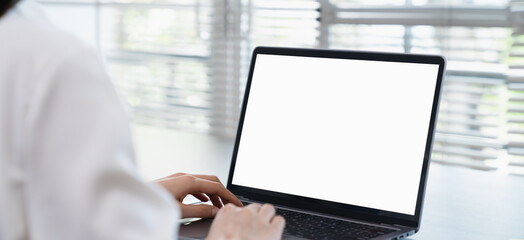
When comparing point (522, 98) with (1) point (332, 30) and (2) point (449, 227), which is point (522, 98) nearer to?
(1) point (332, 30)

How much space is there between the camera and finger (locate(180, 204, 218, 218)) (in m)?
0.98

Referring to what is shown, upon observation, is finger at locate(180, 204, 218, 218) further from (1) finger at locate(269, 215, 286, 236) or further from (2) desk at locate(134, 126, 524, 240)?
(2) desk at locate(134, 126, 524, 240)

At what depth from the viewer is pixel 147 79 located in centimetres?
374

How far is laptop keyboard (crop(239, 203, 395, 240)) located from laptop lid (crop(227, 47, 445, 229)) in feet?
0.11

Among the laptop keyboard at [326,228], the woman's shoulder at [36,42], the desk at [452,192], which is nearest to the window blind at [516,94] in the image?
the desk at [452,192]

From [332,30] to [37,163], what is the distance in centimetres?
253

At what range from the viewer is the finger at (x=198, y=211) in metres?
0.98

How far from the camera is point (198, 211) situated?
1.00 metres

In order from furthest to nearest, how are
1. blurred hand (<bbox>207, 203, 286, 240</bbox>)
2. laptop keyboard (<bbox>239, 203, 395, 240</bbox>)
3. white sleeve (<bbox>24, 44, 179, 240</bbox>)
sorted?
laptop keyboard (<bbox>239, 203, 395, 240</bbox>), blurred hand (<bbox>207, 203, 286, 240</bbox>), white sleeve (<bbox>24, 44, 179, 240</bbox>)

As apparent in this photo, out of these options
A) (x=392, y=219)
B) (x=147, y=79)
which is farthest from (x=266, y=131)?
(x=147, y=79)

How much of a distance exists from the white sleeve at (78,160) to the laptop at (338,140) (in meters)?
0.43

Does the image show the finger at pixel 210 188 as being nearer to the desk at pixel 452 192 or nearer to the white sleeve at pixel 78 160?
the desk at pixel 452 192

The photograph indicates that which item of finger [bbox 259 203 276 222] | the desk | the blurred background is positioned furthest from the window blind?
finger [bbox 259 203 276 222]

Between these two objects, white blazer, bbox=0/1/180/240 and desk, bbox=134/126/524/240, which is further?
desk, bbox=134/126/524/240
